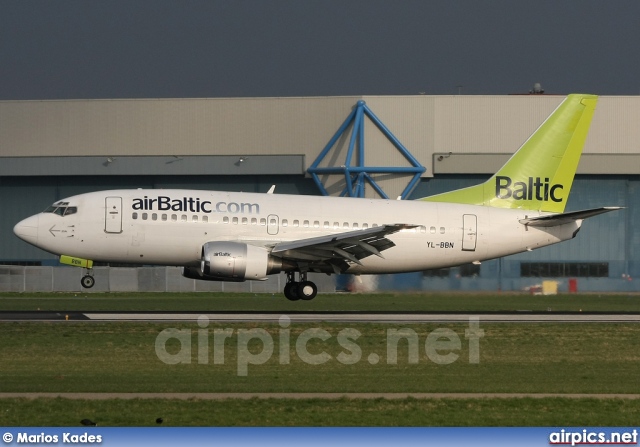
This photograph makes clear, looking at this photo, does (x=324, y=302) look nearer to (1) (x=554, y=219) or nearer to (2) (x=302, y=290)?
(2) (x=302, y=290)

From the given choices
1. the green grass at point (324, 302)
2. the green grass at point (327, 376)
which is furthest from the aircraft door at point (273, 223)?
the green grass at point (327, 376)

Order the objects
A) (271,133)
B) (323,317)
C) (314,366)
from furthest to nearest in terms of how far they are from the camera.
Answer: (271,133)
(323,317)
(314,366)

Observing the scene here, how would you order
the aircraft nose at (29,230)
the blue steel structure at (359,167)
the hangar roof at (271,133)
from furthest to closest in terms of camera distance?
1. the hangar roof at (271,133)
2. the blue steel structure at (359,167)
3. the aircraft nose at (29,230)

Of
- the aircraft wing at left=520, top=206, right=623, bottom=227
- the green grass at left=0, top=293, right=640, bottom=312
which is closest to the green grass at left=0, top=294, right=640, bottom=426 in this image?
the aircraft wing at left=520, top=206, right=623, bottom=227

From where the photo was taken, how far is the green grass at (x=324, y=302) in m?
39.8

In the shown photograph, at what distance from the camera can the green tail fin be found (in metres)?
41.4

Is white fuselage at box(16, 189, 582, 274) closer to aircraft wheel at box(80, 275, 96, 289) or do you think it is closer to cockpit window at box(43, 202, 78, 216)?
cockpit window at box(43, 202, 78, 216)

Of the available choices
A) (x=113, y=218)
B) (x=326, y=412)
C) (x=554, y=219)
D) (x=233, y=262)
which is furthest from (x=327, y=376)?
(x=554, y=219)

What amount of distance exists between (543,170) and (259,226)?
12473mm

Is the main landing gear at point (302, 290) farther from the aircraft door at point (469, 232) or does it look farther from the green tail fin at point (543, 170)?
the green tail fin at point (543, 170)

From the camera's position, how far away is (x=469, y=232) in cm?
3916

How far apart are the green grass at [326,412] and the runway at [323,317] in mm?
13769

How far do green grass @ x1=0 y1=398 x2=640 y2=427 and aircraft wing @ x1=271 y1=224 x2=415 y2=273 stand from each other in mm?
17059

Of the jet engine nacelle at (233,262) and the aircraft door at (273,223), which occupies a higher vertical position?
the aircraft door at (273,223)
